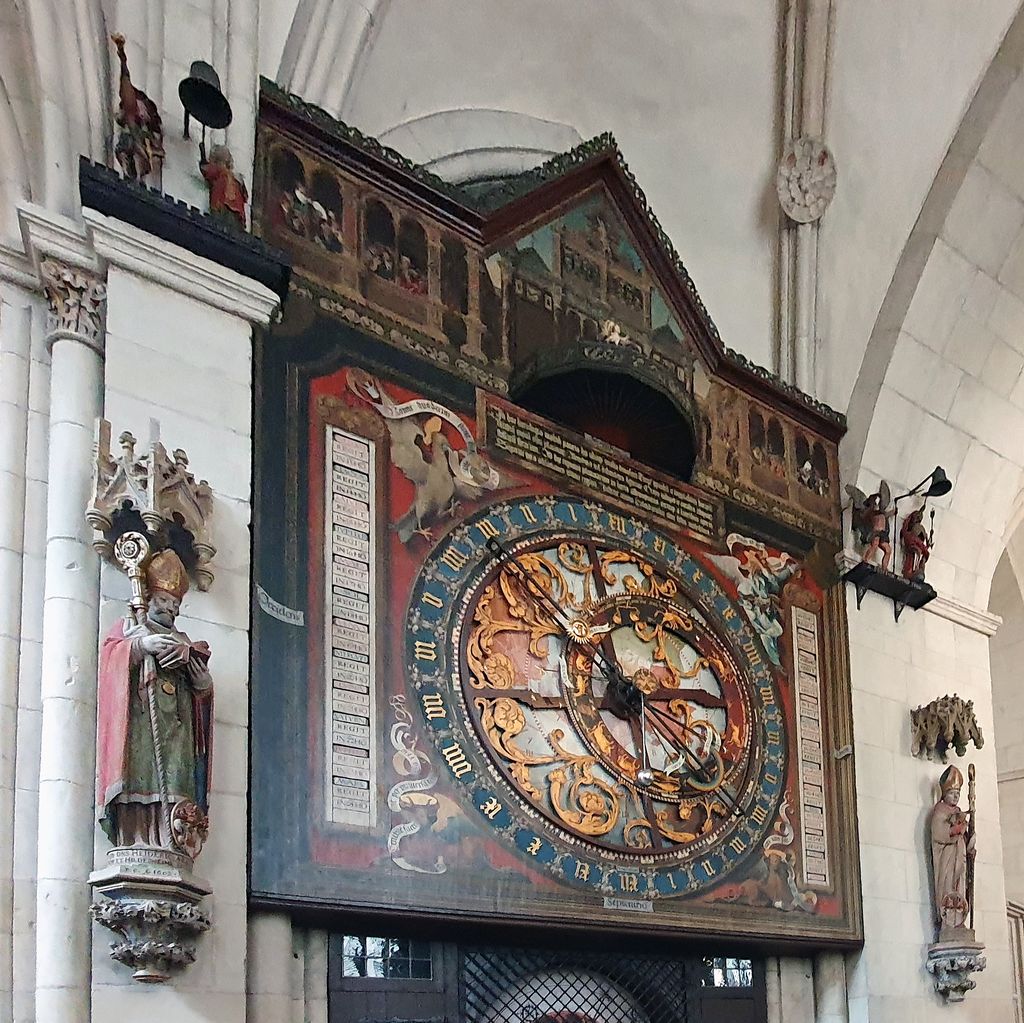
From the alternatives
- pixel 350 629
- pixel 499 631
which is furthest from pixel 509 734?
pixel 350 629

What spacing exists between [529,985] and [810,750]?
99.7 inches

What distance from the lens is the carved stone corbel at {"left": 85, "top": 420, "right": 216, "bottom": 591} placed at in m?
5.52

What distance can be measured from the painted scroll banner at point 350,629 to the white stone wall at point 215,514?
52 cm

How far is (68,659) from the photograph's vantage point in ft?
17.9

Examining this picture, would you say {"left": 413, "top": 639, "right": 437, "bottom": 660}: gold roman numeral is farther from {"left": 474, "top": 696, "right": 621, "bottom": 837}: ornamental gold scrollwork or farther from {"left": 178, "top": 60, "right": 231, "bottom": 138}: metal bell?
{"left": 178, "top": 60, "right": 231, "bottom": 138}: metal bell

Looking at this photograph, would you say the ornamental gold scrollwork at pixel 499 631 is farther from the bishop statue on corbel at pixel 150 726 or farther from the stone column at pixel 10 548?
the stone column at pixel 10 548

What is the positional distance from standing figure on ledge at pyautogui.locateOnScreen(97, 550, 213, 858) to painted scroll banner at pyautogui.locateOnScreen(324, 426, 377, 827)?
2.85ft

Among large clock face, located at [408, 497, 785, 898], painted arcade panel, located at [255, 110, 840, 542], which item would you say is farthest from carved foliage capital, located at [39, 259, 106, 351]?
large clock face, located at [408, 497, 785, 898]

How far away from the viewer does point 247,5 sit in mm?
6711

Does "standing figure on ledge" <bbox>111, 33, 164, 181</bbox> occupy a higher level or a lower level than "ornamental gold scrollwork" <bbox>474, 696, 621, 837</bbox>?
higher

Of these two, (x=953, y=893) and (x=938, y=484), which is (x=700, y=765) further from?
(x=938, y=484)

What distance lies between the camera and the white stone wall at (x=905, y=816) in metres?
8.66

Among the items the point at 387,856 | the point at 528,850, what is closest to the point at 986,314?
the point at 528,850

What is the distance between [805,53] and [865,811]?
4.95 metres
